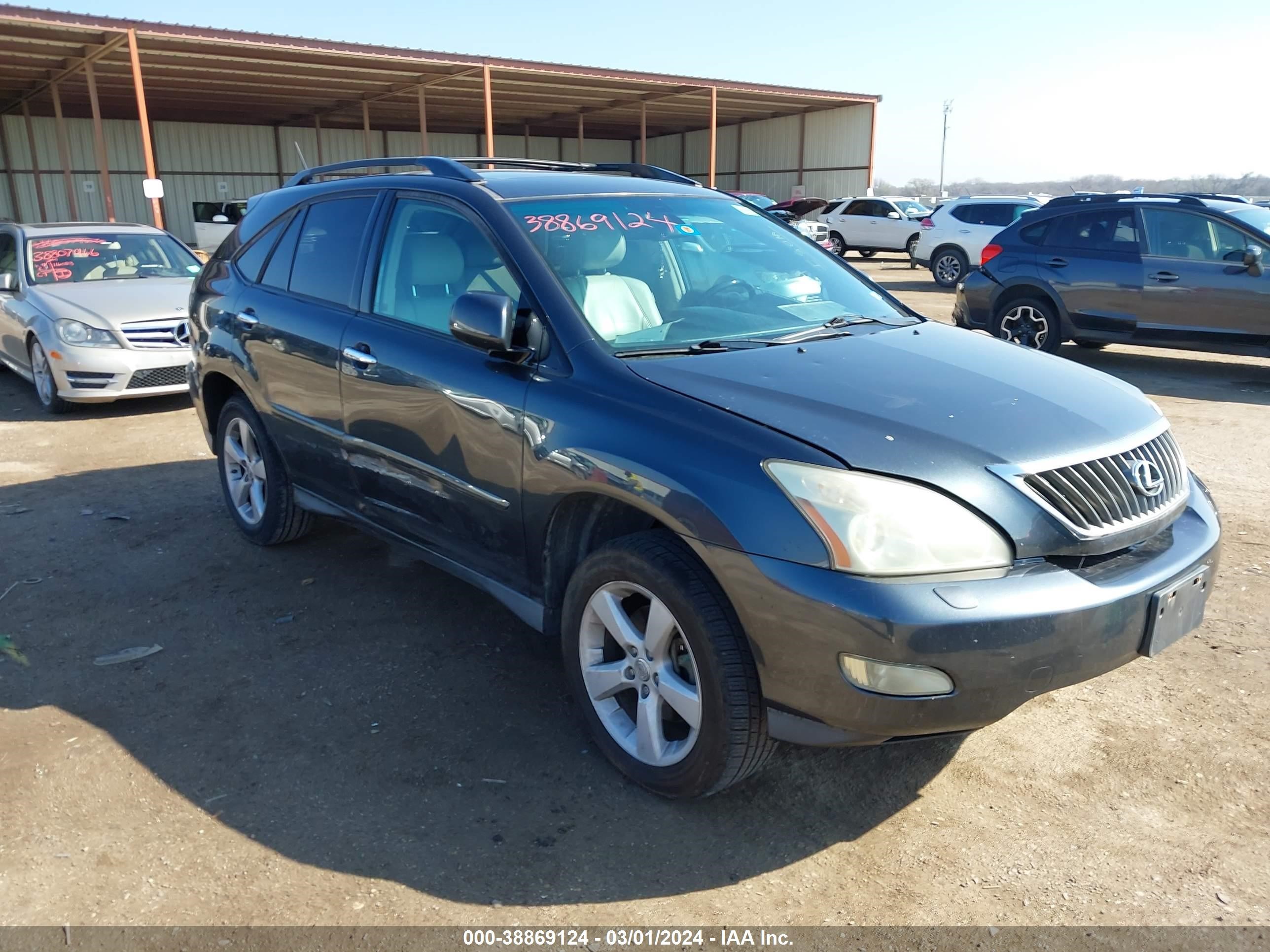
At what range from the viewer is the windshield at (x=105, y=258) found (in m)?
8.94

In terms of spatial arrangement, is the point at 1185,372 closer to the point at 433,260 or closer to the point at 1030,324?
the point at 1030,324

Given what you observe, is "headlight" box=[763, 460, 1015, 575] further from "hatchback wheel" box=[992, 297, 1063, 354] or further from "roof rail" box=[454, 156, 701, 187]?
"hatchback wheel" box=[992, 297, 1063, 354]

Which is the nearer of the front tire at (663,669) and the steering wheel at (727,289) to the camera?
the front tire at (663,669)

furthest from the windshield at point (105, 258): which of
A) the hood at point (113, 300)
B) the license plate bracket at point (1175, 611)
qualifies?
the license plate bracket at point (1175, 611)

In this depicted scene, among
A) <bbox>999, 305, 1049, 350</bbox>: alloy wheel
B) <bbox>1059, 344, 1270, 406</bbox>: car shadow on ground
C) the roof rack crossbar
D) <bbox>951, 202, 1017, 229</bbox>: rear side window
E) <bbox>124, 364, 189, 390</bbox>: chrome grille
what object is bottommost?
<bbox>1059, 344, 1270, 406</bbox>: car shadow on ground

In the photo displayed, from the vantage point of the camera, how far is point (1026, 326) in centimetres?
1034

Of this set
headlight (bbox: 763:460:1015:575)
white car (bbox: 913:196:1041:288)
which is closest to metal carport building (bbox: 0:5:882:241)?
white car (bbox: 913:196:1041:288)

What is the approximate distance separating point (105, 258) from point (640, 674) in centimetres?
839

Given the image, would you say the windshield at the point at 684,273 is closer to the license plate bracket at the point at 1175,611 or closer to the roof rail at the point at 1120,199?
the license plate bracket at the point at 1175,611

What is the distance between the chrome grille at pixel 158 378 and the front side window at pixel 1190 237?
8866mm

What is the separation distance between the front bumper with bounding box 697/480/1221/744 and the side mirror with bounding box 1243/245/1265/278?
25.6 feet

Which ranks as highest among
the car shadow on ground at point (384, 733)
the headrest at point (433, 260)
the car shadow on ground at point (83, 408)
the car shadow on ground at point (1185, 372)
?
the headrest at point (433, 260)

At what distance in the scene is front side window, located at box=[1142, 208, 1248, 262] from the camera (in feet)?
30.1

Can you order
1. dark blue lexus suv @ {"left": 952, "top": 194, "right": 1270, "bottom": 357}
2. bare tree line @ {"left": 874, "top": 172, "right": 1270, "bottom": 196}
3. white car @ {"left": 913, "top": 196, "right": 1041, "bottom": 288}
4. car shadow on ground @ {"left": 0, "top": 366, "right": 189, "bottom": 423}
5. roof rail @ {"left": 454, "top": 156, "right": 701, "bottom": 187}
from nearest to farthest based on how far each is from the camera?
1. roof rail @ {"left": 454, "top": 156, "right": 701, "bottom": 187}
2. car shadow on ground @ {"left": 0, "top": 366, "right": 189, "bottom": 423}
3. dark blue lexus suv @ {"left": 952, "top": 194, "right": 1270, "bottom": 357}
4. white car @ {"left": 913, "top": 196, "right": 1041, "bottom": 288}
5. bare tree line @ {"left": 874, "top": 172, "right": 1270, "bottom": 196}
